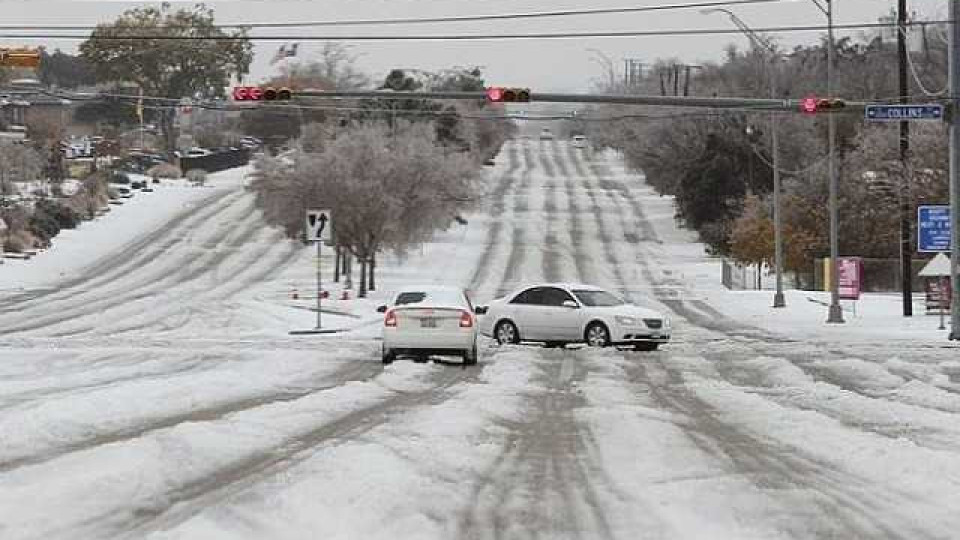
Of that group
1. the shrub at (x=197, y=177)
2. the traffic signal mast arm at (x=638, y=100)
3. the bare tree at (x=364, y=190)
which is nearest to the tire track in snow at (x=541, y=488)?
the traffic signal mast arm at (x=638, y=100)

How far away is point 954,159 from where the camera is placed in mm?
34344

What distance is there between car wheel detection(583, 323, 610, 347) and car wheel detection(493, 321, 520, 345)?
1770 mm

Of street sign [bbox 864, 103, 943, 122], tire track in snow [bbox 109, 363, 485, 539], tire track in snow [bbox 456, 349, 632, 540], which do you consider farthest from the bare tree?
tire track in snow [bbox 456, 349, 632, 540]

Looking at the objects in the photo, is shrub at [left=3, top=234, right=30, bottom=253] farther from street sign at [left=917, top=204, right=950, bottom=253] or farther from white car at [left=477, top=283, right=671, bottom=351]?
street sign at [left=917, top=204, right=950, bottom=253]

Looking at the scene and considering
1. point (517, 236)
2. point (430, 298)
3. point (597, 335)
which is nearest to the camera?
point (430, 298)

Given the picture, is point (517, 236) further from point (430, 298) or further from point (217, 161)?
point (430, 298)

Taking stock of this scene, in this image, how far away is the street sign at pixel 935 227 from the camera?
3625cm

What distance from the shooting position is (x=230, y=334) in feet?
122

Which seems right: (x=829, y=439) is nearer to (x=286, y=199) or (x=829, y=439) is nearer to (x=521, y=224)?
(x=286, y=199)

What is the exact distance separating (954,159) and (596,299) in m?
10.0

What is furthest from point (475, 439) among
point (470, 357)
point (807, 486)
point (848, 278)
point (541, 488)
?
point (848, 278)

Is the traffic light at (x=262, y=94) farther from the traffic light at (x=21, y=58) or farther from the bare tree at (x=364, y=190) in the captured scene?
the bare tree at (x=364, y=190)

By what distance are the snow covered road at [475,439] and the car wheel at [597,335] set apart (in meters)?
0.95

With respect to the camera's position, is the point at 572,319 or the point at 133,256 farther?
the point at 133,256
